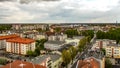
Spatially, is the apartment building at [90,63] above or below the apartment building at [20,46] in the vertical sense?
above

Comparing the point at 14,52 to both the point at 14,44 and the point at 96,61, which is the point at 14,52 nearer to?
the point at 14,44

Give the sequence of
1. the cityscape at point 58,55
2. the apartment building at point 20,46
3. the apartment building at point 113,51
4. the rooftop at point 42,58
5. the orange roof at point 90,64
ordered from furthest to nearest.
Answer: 1. the apartment building at point 20,46
2. the apartment building at point 113,51
3. the rooftop at point 42,58
4. the cityscape at point 58,55
5. the orange roof at point 90,64

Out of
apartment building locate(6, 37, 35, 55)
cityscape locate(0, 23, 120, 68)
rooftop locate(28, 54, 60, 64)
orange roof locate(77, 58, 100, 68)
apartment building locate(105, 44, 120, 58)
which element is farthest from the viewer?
apartment building locate(6, 37, 35, 55)

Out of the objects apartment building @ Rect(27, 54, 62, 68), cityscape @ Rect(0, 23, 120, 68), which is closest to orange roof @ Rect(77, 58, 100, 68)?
cityscape @ Rect(0, 23, 120, 68)

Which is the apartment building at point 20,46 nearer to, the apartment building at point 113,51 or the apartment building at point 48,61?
the apartment building at point 48,61

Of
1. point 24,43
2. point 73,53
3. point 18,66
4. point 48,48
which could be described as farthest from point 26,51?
point 18,66

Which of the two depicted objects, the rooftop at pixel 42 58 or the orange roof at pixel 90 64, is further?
the rooftop at pixel 42 58

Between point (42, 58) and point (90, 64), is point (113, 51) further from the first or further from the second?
point (90, 64)

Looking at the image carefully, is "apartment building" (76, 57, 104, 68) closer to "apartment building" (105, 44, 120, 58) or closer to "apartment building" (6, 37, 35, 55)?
"apartment building" (105, 44, 120, 58)

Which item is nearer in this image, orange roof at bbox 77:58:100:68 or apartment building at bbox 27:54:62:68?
orange roof at bbox 77:58:100:68

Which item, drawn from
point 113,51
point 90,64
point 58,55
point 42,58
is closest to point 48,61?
point 42,58

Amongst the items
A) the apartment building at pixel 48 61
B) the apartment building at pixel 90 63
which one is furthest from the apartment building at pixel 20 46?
the apartment building at pixel 90 63
